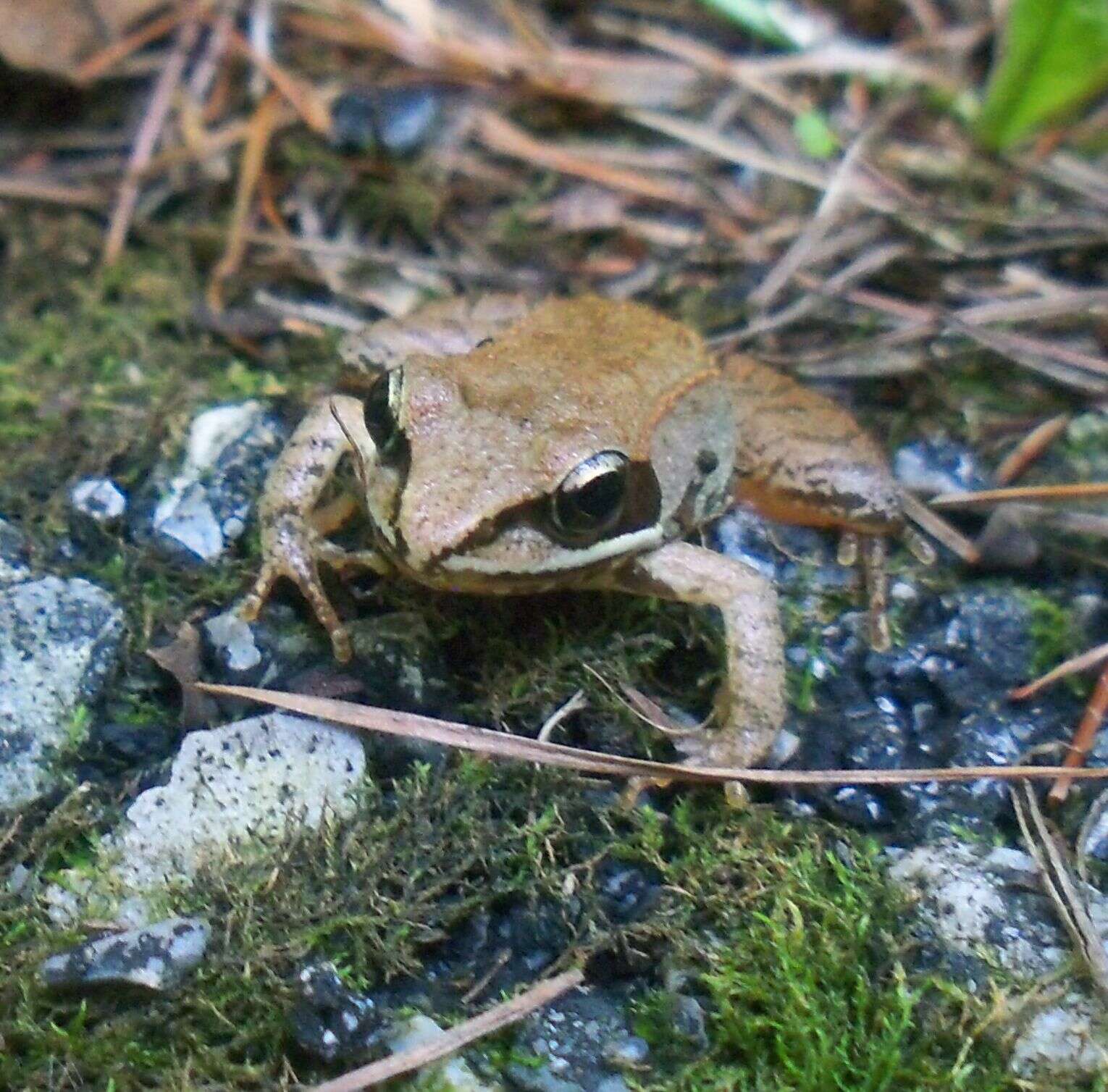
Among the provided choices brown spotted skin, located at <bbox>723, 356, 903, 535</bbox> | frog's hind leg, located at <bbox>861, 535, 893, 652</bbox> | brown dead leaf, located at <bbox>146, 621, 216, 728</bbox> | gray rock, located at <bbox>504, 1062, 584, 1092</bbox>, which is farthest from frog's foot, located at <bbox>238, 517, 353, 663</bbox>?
frog's hind leg, located at <bbox>861, 535, 893, 652</bbox>

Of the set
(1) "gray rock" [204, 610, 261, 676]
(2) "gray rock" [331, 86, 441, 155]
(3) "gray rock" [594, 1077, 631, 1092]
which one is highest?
(2) "gray rock" [331, 86, 441, 155]

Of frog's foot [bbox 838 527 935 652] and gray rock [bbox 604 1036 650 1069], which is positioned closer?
gray rock [bbox 604 1036 650 1069]

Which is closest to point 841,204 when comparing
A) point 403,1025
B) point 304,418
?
point 304,418

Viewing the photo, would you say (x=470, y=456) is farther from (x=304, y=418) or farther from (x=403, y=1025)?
(x=403, y=1025)

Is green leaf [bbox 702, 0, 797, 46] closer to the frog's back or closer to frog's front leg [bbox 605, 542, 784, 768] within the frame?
the frog's back

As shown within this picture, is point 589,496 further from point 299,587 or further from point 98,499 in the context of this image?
point 98,499

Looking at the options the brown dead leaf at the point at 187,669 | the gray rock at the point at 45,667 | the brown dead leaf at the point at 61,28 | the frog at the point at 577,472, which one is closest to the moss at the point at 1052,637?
the frog at the point at 577,472
